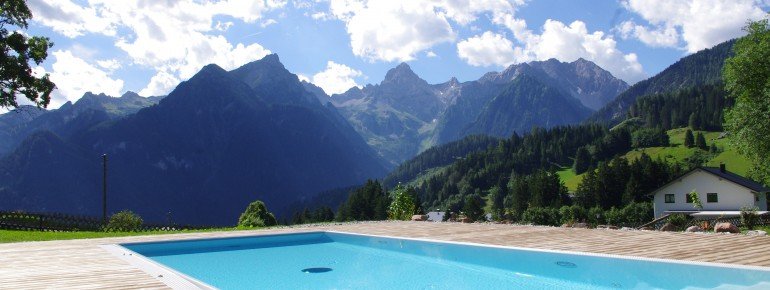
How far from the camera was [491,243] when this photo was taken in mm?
14031

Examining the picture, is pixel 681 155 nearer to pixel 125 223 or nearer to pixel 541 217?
pixel 541 217

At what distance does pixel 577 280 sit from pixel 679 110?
17139 cm

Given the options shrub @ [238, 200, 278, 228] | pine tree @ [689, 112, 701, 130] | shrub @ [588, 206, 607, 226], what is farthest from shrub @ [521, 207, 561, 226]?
pine tree @ [689, 112, 701, 130]

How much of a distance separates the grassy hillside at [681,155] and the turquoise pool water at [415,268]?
101 m

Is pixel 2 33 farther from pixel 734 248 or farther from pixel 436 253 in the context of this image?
pixel 734 248

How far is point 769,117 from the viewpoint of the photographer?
2916cm

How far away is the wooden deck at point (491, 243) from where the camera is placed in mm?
7996

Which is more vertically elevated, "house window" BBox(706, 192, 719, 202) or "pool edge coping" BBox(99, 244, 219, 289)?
"pool edge coping" BBox(99, 244, 219, 289)

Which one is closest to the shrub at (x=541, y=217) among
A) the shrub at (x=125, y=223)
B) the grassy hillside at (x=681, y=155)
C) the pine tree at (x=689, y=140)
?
the grassy hillside at (x=681, y=155)

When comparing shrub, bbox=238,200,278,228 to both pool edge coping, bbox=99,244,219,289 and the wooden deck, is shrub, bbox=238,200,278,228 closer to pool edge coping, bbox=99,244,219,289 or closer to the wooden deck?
the wooden deck

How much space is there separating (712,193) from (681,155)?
220ft

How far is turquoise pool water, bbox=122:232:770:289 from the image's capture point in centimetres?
936

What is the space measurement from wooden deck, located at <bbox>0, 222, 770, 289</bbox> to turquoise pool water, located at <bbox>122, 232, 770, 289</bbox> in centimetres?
70

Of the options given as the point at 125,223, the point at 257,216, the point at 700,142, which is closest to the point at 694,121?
the point at 700,142
